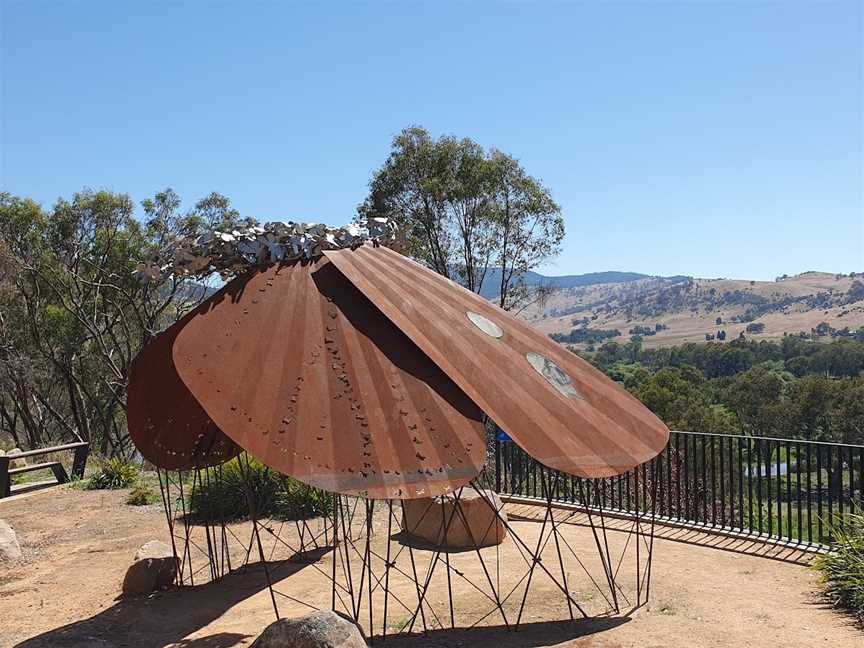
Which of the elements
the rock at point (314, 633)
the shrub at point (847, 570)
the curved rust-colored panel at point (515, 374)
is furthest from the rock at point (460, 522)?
the rock at point (314, 633)

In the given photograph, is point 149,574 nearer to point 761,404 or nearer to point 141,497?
point 141,497

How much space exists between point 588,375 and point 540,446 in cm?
200

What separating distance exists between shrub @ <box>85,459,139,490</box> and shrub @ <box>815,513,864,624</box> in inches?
519

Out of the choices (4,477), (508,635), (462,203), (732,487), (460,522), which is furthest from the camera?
(462,203)

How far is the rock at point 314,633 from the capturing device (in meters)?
5.33

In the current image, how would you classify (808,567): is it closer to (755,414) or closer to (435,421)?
(435,421)

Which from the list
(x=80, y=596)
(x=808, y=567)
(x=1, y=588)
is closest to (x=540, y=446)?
(x=808, y=567)

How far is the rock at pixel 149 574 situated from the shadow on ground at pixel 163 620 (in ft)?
0.47

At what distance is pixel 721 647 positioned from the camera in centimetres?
650

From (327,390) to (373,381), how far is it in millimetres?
406

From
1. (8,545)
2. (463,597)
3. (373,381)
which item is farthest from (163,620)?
(8,545)

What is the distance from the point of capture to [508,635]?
6883 mm

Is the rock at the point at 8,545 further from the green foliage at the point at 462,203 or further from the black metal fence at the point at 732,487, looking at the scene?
the green foliage at the point at 462,203

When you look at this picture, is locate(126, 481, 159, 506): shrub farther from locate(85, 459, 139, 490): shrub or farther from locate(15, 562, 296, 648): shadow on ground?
locate(15, 562, 296, 648): shadow on ground
